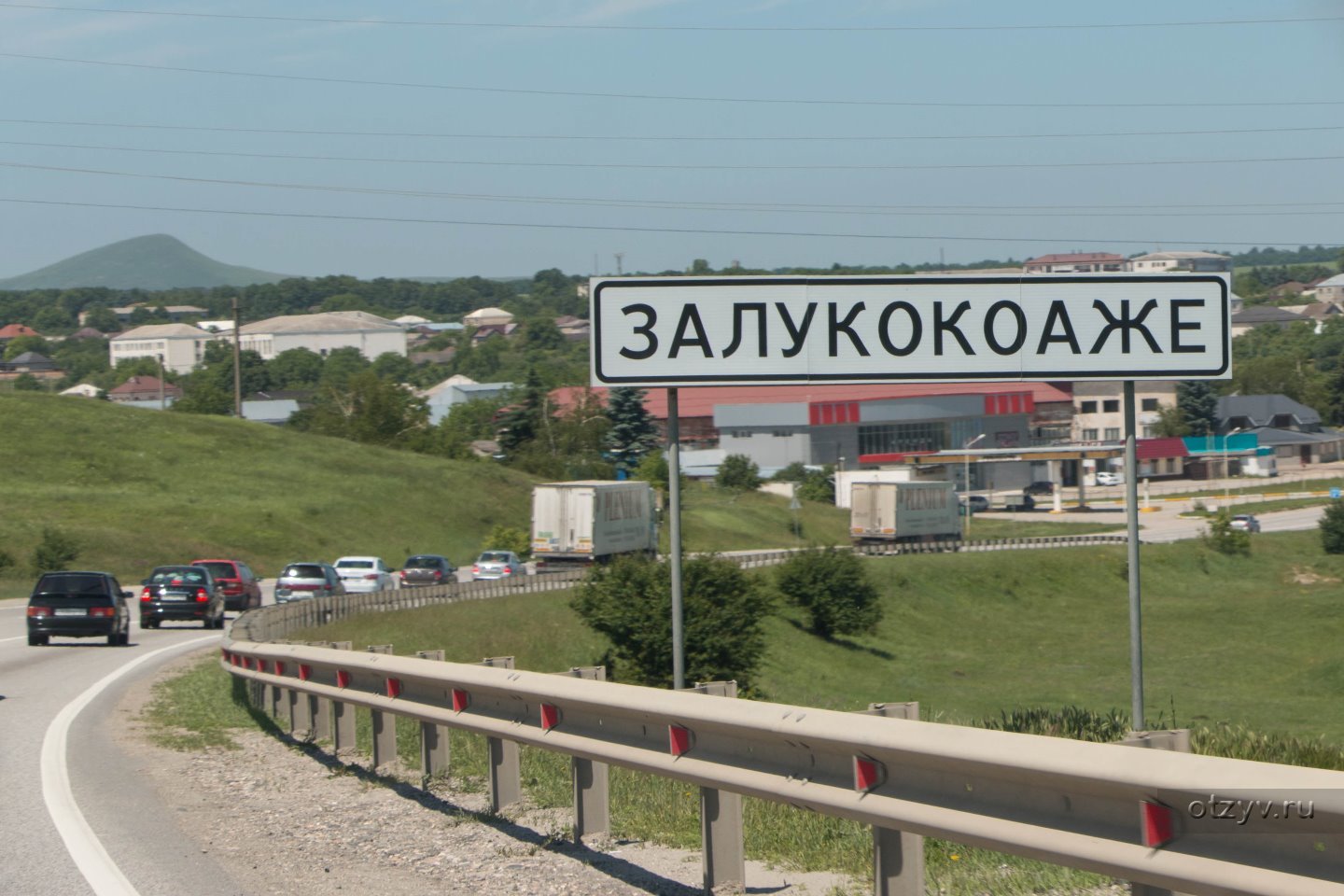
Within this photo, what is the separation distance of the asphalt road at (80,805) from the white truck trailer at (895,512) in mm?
54889

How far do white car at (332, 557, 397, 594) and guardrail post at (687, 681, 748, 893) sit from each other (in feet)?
150

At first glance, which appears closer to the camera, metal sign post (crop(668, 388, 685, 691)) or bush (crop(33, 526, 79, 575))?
metal sign post (crop(668, 388, 685, 691))

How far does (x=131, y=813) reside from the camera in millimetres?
9688

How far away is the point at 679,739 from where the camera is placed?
6.93 meters

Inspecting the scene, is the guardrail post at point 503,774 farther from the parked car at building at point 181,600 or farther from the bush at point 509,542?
the bush at point 509,542

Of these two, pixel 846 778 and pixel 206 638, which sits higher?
pixel 846 778

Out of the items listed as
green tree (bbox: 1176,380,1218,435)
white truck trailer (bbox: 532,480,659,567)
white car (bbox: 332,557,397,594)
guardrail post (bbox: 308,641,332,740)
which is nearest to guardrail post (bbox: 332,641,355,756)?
guardrail post (bbox: 308,641,332,740)

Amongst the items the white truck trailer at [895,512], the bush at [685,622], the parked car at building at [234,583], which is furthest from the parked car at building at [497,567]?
the bush at [685,622]

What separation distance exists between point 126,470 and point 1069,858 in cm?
8776

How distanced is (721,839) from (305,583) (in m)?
40.5

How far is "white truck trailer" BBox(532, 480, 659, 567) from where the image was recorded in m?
58.7

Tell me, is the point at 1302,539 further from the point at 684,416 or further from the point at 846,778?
the point at 846,778

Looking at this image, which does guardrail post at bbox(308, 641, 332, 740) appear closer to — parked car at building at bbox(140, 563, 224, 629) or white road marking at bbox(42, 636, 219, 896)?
white road marking at bbox(42, 636, 219, 896)

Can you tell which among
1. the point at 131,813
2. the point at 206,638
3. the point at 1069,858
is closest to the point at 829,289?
the point at 1069,858
